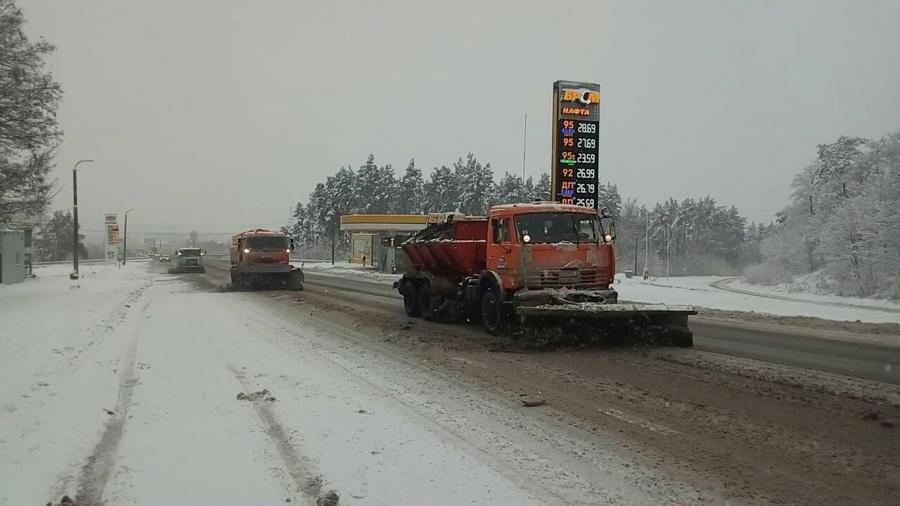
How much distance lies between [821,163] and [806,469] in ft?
234

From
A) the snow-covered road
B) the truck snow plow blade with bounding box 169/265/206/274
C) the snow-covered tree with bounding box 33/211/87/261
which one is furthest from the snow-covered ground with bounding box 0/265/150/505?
the snow-covered tree with bounding box 33/211/87/261

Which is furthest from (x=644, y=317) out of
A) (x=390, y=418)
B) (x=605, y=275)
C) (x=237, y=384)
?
(x=237, y=384)

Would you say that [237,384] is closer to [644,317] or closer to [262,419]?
[262,419]

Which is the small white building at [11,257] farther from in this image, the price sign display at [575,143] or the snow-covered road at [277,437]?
the price sign display at [575,143]

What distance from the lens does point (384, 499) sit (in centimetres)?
447

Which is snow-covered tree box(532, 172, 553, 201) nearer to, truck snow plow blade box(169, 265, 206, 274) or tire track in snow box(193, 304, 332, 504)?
truck snow plow blade box(169, 265, 206, 274)

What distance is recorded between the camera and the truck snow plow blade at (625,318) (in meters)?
10.7

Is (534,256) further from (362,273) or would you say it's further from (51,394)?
(362,273)

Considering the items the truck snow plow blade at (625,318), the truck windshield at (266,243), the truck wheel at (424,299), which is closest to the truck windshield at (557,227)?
the truck snow plow blade at (625,318)

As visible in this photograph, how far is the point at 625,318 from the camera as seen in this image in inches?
433

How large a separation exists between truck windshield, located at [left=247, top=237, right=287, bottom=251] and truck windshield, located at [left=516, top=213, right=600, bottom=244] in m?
19.1

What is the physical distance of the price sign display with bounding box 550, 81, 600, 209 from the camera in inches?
941

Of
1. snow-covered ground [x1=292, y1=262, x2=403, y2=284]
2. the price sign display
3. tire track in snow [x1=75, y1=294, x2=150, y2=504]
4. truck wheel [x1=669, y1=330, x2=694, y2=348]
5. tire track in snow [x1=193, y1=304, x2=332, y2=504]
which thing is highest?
the price sign display

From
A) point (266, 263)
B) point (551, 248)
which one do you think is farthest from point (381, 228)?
point (551, 248)
